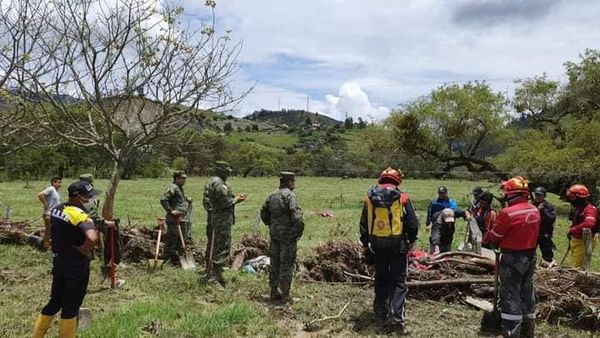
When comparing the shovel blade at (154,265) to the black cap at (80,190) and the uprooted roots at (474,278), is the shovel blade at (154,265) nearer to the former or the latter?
the uprooted roots at (474,278)

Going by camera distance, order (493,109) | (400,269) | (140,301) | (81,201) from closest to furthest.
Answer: (81,201)
(400,269)
(140,301)
(493,109)

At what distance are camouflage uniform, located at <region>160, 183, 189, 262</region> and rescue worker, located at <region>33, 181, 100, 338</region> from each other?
493cm

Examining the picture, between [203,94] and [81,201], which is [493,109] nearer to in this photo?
[203,94]

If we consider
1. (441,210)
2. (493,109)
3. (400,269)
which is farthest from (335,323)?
(493,109)

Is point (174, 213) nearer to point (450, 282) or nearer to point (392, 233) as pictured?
point (392, 233)

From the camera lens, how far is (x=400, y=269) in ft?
23.2

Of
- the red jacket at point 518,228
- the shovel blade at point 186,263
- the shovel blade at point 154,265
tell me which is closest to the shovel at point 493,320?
the red jacket at point 518,228

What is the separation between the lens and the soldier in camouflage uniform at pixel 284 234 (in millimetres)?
8180

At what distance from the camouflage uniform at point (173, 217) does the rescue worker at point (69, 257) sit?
4929 millimetres

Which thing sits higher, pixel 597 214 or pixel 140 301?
pixel 597 214

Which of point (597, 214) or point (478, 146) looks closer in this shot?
point (597, 214)

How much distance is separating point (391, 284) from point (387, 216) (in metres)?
0.94

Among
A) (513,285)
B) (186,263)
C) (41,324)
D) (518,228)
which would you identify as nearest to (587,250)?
(513,285)

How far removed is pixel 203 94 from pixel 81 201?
465cm
